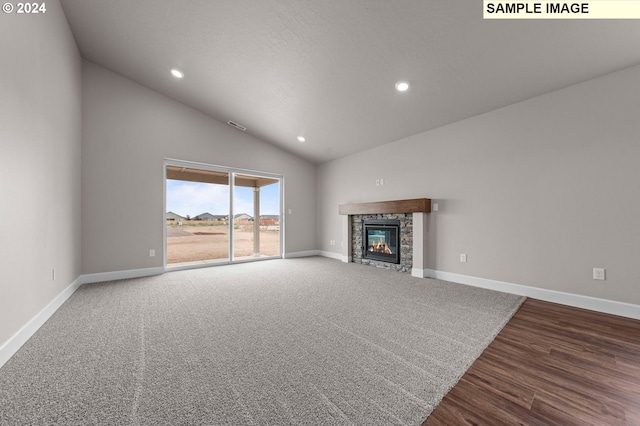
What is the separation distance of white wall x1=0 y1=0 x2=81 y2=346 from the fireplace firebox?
460 cm

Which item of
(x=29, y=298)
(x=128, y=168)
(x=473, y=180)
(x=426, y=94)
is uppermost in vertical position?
(x=426, y=94)

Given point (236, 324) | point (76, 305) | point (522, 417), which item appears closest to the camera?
point (522, 417)

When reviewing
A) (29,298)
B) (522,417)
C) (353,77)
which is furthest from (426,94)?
(29,298)

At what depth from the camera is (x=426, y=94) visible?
131 inches

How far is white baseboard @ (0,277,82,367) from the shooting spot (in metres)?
1.70

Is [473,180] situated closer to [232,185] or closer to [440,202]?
[440,202]

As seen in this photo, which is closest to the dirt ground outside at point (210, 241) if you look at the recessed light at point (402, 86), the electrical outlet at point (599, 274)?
the recessed light at point (402, 86)

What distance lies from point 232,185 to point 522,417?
5.21m

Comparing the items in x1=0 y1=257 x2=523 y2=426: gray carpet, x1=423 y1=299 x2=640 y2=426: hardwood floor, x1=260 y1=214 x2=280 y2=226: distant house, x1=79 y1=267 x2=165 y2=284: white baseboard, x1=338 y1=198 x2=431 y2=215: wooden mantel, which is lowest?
x1=423 y1=299 x2=640 y2=426: hardwood floor

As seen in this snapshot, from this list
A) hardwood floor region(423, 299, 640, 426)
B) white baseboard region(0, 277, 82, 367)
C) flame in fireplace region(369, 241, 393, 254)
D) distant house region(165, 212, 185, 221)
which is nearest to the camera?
hardwood floor region(423, 299, 640, 426)

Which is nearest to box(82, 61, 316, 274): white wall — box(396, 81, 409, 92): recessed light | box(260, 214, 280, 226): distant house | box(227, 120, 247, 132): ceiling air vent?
box(227, 120, 247, 132): ceiling air vent

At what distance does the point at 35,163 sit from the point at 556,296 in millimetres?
5511

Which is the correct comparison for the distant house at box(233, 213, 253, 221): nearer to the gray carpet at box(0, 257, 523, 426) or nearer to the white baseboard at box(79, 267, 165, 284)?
the white baseboard at box(79, 267, 165, 284)

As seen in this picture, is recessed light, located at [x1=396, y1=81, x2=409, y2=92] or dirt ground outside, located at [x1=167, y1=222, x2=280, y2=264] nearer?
recessed light, located at [x1=396, y1=81, x2=409, y2=92]
